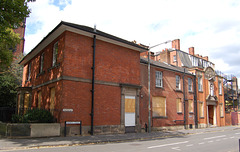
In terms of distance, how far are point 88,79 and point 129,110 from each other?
491cm

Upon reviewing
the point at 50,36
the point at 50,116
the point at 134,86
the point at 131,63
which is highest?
the point at 50,36

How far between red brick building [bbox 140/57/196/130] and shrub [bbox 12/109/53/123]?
8.74 meters

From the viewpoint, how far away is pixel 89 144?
11148 mm

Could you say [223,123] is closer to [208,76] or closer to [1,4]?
[208,76]

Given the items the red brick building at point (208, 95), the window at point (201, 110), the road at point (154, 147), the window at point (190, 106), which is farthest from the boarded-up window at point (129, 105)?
the window at point (201, 110)

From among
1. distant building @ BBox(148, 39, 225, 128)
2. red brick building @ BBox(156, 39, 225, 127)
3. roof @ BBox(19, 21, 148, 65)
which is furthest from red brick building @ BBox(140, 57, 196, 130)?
roof @ BBox(19, 21, 148, 65)

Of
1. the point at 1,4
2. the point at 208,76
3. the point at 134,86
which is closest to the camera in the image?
the point at 1,4

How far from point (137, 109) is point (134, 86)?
2119mm

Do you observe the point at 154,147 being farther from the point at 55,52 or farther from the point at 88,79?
the point at 55,52

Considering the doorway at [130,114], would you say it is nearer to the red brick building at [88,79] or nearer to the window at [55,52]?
the red brick building at [88,79]

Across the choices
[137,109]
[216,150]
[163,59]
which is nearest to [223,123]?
[163,59]

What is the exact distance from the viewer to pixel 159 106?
2127 centimetres

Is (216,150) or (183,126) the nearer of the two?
(216,150)

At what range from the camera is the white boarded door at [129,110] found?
56.2 feet
